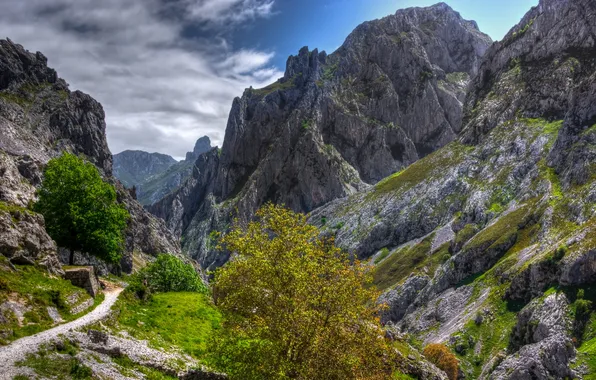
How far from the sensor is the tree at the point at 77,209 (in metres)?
52.9

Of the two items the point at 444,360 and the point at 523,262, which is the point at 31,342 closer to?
the point at 444,360

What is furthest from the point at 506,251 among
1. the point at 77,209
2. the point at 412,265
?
the point at 77,209

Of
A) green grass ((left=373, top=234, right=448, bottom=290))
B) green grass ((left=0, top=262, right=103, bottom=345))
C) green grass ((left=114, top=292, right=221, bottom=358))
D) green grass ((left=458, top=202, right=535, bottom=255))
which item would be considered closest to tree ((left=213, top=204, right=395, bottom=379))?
green grass ((left=114, top=292, right=221, bottom=358))

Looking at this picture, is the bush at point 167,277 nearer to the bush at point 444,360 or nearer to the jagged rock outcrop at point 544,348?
the bush at point 444,360

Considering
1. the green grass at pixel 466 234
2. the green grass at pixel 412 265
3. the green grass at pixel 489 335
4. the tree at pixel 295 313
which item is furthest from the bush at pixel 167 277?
the green grass at pixel 466 234

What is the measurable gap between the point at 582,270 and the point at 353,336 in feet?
339

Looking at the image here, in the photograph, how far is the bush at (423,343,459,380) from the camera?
305ft

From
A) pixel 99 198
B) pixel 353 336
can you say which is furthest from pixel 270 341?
pixel 99 198

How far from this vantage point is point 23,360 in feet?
67.3

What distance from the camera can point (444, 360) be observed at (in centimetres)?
9562

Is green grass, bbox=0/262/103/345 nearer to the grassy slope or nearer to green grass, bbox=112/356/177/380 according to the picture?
green grass, bbox=112/356/177/380

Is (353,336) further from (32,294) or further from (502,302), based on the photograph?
(502,302)

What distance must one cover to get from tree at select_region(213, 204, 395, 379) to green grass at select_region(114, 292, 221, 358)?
6569mm

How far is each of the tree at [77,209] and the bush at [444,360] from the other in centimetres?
7694
